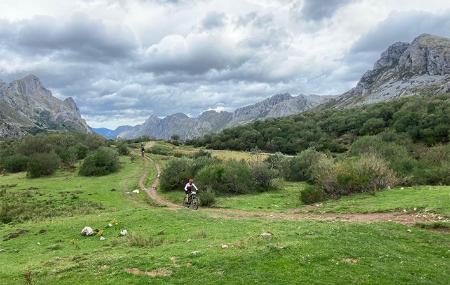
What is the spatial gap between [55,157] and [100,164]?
420 inches

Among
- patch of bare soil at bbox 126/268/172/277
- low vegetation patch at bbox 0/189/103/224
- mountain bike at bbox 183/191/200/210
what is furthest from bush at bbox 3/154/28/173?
patch of bare soil at bbox 126/268/172/277

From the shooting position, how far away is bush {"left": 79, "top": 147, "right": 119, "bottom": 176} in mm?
76938

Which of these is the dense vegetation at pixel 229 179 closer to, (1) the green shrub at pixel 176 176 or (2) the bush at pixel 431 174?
(1) the green shrub at pixel 176 176

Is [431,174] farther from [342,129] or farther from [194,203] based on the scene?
[342,129]

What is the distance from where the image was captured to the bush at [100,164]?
252 feet

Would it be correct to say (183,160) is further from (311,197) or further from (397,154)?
(397,154)

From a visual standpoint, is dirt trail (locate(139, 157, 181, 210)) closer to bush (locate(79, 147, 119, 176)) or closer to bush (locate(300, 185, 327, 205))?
bush (locate(79, 147, 119, 176))

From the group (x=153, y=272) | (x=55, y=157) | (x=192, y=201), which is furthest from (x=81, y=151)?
(x=153, y=272)

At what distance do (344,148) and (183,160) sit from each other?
6567 cm

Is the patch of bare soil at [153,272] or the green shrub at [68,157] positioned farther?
the green shrub at [68,157]

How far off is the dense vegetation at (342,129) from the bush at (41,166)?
6488cm

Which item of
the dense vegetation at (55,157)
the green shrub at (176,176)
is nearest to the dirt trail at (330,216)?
the green shrub at (176,176)

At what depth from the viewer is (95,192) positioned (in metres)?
57.5

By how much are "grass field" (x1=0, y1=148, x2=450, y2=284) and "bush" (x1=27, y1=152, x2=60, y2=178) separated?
143ft
